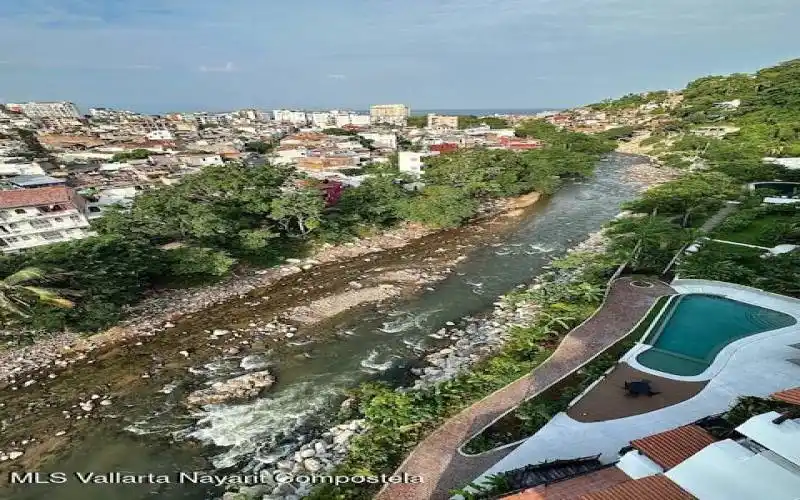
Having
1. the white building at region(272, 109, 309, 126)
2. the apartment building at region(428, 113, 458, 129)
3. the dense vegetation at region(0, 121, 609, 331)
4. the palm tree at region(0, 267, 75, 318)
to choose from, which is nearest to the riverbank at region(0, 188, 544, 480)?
the dense vegetation at region(0, 121, 609, 331)

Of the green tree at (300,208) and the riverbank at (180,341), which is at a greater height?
the green tree at (300,208)

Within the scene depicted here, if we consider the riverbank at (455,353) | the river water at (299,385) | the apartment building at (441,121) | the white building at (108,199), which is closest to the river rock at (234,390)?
the river water at (299,385)

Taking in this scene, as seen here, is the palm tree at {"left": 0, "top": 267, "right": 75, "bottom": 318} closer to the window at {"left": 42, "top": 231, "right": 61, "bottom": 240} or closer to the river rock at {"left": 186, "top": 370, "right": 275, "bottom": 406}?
the river rock at {"left": 186, "top": 370, "right": 275, "bottom": 406}

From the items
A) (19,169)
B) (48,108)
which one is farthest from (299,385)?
(48,108)

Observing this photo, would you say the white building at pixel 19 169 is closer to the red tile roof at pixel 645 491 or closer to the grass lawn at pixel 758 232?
the red tile roof at pixel 645 491

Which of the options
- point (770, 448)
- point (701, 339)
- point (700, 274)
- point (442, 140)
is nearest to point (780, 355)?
point (701, 339)

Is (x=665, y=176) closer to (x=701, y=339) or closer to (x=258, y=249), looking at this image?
(x=701, y=339)
